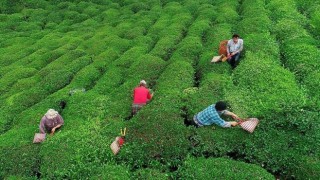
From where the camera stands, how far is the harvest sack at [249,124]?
17797 millimetres

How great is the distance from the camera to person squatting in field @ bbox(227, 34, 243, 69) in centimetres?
2364

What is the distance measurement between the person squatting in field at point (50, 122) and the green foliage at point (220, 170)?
739 cm

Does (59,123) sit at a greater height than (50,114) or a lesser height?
lesser

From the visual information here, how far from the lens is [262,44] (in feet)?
83.6

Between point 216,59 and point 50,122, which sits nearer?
point 50,122

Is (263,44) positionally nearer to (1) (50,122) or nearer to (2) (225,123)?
Answer: (2) (225,123)

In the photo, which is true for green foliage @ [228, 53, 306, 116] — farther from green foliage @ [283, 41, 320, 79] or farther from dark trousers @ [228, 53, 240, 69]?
green foliage @ [283, 41, 320, 79]

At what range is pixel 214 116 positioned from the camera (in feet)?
58.7

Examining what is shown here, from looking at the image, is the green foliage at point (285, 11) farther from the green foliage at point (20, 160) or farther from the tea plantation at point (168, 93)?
the green foliage at point (20, 160)

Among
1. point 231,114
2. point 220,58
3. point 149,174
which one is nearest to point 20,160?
point 149,174

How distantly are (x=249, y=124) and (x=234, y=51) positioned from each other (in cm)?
729

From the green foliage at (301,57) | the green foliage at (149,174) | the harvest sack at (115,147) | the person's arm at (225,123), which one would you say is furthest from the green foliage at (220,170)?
the green foliage at (301,57)

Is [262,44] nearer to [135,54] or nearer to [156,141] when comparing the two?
[135,54]

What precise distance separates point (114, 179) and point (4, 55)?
68.5 ft
